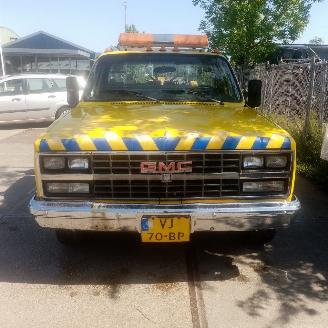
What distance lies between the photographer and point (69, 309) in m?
3.21

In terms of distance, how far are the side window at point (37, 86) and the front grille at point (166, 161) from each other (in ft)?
35.5

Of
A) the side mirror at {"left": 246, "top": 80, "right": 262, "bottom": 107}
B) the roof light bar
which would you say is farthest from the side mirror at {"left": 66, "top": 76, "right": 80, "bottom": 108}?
the side mirror at {"left": 246, "top": 80, "right": 262, "bottom": 107}

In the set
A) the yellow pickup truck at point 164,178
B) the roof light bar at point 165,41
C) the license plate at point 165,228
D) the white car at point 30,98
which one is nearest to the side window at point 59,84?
the white car at point 30,98

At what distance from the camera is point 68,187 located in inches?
135

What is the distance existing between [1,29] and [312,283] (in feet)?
138

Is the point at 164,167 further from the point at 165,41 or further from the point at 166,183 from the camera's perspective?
the point at 165,41

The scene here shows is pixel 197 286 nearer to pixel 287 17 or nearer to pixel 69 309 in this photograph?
pixel 69 309

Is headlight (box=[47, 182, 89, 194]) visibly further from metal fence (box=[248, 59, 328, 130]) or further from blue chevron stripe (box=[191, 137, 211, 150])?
metal fence (box=[248, 59, 328, 130])

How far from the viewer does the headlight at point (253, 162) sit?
11.1 ft

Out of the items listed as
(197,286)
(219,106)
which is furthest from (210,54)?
(197,286)

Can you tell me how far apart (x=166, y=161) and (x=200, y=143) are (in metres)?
0.31

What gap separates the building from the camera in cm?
2919

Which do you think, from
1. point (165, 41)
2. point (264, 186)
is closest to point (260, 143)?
point (264, 186)

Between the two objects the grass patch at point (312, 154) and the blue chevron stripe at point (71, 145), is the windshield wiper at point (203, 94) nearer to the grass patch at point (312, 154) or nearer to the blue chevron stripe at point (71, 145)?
the blue chevron stripe at point (71, 145)
